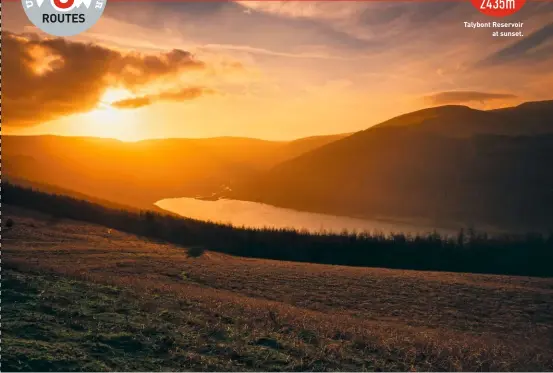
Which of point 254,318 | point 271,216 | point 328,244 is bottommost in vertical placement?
point 328,244

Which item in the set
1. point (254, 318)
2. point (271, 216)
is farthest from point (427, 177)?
point (254, 318)

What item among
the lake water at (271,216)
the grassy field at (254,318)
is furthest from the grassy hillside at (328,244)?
the lake water at (271,216)

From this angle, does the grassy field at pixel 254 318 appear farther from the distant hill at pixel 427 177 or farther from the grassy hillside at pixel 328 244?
the distant hill at pixel 427 177

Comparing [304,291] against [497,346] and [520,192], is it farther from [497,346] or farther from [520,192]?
[520,192]

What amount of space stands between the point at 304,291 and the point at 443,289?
557cm

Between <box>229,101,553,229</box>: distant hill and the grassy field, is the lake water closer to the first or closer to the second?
<box>229,101,553,229</box>: distant hill

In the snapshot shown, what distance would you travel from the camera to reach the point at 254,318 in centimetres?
1028

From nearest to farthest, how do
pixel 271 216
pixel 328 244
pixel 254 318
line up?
pixel 254 318
pixel 328 244
pixel 271 216

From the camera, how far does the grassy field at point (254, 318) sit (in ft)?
24.4

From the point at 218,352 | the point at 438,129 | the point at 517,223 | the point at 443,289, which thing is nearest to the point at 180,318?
the point at 218,352

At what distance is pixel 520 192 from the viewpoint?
82.5m

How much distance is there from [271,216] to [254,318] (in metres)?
66.3

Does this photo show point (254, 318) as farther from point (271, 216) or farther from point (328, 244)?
point (271, 216)

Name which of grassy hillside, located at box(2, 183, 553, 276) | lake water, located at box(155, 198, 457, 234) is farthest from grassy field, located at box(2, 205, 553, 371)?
lake water, located at box(155, 198, 457, 234)
